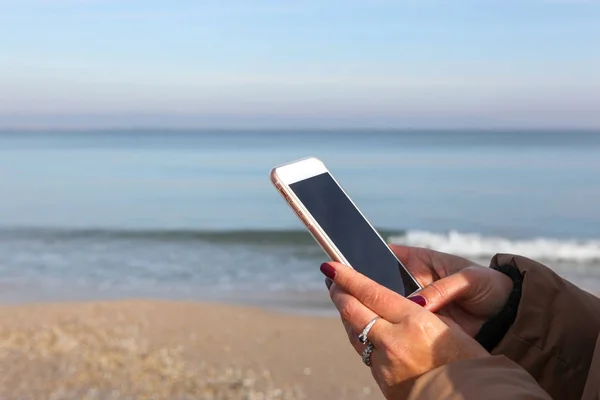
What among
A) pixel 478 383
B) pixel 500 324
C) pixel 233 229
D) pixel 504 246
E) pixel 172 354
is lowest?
pixel 233 229

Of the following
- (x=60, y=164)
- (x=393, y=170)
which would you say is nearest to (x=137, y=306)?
(x=393, y=170)

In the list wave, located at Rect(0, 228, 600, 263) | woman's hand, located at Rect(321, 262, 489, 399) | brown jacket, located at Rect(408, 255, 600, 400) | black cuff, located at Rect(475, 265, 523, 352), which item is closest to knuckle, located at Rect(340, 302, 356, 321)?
woman's hand, located at Rect(321, 262, 489, 399)

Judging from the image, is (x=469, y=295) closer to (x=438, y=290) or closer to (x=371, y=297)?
(x=438, y=290)

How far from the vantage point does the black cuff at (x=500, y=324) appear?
198 cm

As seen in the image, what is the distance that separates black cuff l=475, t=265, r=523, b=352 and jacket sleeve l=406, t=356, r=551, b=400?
1.78ft

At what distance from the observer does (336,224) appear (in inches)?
78.4

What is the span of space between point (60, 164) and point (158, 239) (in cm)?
1670

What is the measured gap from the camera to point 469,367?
1435 millimetres

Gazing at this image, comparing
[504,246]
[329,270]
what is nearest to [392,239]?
[504,246]

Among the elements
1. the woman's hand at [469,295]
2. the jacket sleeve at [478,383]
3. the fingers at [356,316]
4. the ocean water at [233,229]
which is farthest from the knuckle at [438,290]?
the ocean water at [233,229]

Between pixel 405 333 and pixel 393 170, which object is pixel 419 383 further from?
pixel 393 170

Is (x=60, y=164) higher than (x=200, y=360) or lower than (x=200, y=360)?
lower

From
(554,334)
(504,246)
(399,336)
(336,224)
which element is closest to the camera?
(399,336)

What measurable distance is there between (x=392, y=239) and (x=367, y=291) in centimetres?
1116
